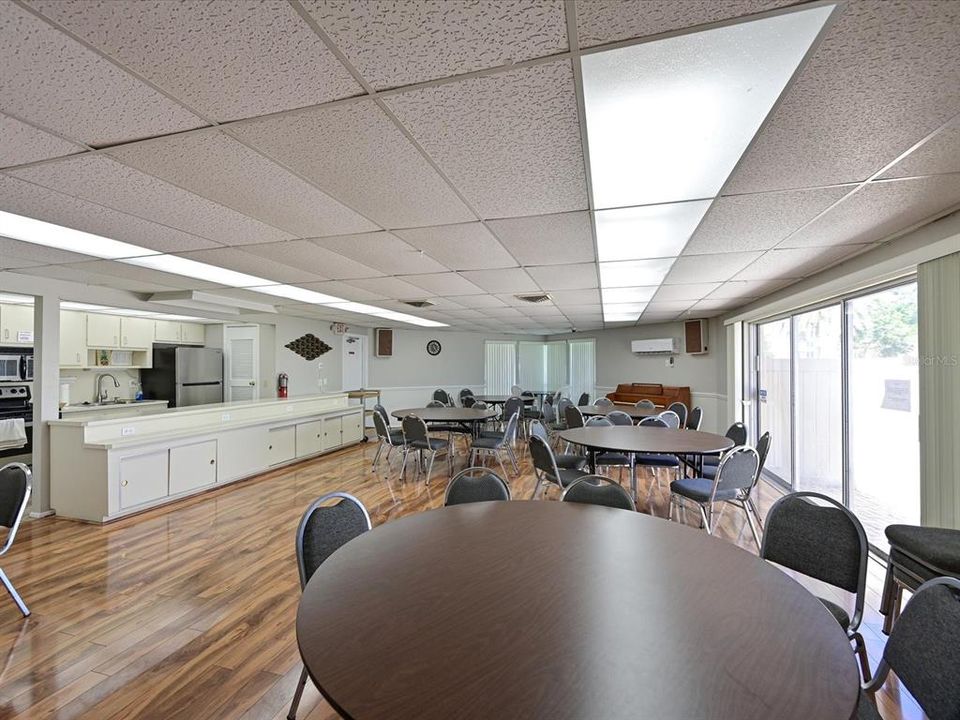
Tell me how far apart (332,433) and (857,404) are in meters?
6.38

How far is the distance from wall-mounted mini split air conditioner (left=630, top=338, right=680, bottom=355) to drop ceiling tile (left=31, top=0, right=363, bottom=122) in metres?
7.98

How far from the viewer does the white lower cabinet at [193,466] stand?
4.32 m

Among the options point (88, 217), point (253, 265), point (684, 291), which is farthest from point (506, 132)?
point (684, 291)

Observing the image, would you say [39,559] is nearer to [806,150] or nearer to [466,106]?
[466,106]

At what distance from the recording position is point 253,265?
3508 mm

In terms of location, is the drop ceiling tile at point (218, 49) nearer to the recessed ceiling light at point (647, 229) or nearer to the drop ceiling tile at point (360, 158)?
the drop ceiling tile at point (360, 158)

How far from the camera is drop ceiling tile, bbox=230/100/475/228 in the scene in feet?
4.89

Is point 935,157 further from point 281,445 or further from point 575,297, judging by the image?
point 281,445

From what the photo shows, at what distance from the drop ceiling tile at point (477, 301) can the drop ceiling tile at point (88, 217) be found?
282cm

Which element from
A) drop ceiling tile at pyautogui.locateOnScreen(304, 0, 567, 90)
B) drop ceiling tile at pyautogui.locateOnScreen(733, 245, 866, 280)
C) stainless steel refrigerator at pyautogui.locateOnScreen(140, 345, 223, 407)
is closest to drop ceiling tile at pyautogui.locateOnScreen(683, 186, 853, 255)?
drop ceiling tile at pyautogui.locateOnScreen(733, 245, 866, 280)

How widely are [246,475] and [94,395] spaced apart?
9.40 ft

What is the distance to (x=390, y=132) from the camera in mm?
1562

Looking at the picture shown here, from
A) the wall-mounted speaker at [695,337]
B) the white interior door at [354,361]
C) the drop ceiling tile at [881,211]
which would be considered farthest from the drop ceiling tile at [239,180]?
the wall-mounted speaker at [695,337]

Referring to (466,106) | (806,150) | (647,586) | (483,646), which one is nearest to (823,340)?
(806,150)
